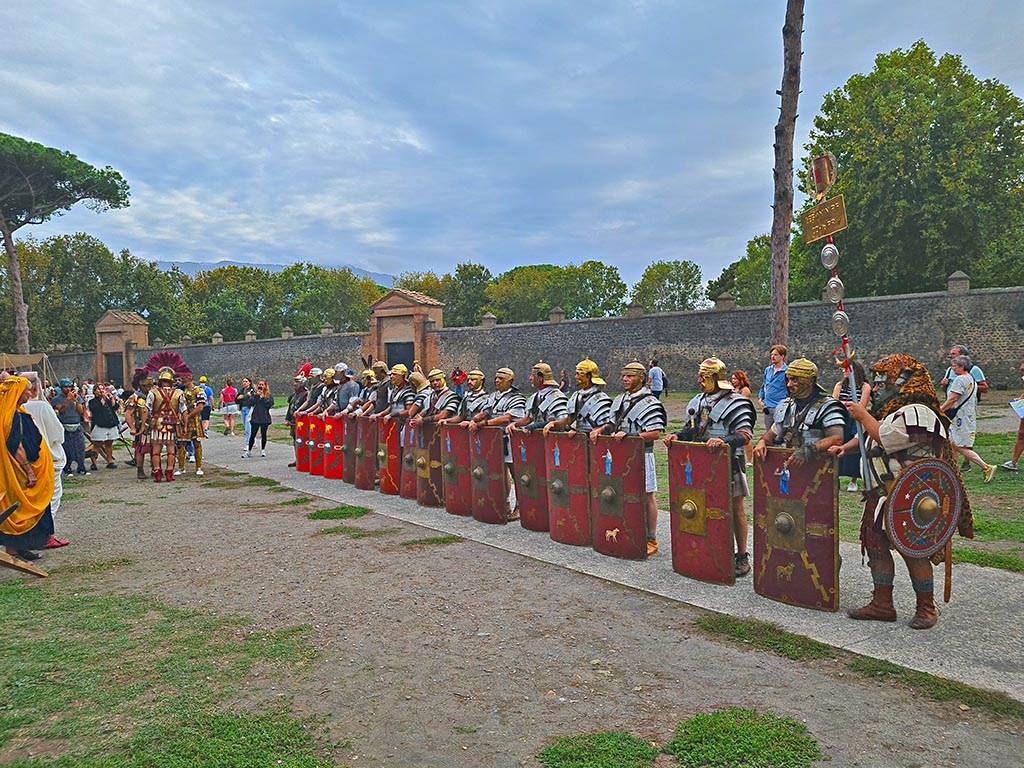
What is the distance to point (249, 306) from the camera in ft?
173

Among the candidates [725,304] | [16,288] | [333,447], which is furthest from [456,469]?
[16,288]

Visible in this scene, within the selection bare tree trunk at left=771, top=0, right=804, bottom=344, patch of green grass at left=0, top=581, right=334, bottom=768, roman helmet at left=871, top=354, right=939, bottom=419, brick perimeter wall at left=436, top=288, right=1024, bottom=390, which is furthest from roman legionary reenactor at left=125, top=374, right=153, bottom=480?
brick perimeter wall at left=436, top=288, right=1024, bottom=390

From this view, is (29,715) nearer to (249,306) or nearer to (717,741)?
(717,741)

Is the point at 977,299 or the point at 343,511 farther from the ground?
the point at 977,299

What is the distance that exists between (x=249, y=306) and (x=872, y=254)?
1622 inches

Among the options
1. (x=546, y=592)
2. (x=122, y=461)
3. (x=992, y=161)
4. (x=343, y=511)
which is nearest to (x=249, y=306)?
(x=122, y=461)

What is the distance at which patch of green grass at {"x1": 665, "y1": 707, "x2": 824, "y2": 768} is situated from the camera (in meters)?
2.96

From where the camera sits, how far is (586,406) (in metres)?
6.56

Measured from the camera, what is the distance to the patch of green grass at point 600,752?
9.73 feet

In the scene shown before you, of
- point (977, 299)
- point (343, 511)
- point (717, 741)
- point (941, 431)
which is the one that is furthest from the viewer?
point (977, 299)

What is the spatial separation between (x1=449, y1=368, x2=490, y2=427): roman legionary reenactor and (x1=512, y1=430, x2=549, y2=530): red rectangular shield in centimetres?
89

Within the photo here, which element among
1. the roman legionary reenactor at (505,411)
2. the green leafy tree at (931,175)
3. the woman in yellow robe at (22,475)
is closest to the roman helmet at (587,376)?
the roman legionary reenactor at (505,411)

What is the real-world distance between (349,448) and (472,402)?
3233 millimetres

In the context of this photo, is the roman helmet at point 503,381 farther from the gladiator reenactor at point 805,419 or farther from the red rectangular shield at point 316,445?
the red rectangular shield at point 316,445
